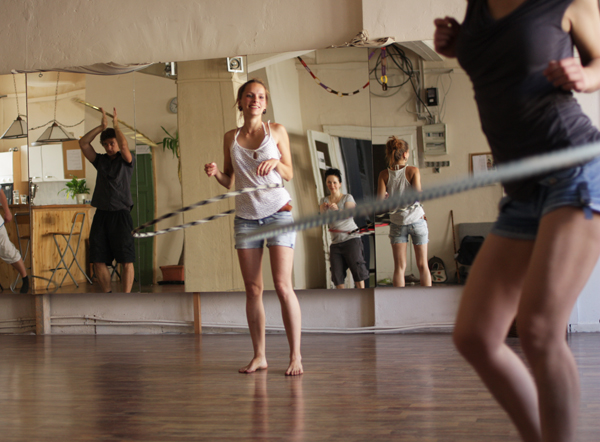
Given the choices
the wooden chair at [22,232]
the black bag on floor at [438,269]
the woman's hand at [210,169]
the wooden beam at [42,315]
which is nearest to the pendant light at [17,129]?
the wooden chair at [22,232]

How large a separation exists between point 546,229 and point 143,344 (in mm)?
3687

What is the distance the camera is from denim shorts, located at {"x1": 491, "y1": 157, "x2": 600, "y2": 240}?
3.79ft

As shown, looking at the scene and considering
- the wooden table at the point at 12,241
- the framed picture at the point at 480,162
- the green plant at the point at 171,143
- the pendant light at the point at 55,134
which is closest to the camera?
the framed picture at the point at 480,162

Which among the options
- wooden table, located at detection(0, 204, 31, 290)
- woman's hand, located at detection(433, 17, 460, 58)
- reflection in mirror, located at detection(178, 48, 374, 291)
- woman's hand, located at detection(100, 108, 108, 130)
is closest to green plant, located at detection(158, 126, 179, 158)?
reflection in mirror, located at detection(178, 48, 374, 291)

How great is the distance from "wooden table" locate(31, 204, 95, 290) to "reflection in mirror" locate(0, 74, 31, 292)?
0.09m

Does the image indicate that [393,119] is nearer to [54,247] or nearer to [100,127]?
[100,127]

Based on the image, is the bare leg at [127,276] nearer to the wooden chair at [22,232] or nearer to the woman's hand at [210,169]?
the wooden chair at [22,232]

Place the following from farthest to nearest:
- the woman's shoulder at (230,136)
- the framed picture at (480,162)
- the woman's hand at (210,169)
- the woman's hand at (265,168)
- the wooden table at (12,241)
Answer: the wooden table at (12,241) < the framed picture at (480,162) < the woman's shoulder at (230,136) < the woman's hand at (210,169) < the woman's hand at (265,168)

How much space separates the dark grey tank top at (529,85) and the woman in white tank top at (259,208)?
180cm

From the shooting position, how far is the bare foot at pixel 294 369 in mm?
3053

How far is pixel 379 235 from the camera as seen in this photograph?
4438 mm

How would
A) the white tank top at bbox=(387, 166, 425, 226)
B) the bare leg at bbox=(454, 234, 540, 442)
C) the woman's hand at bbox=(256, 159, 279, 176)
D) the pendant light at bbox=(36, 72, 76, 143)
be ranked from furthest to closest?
the pendant light at bbox=(36, 72, 76, 143) → the white tank top at bbox=(387, 166, 425, 226) → the woman's hand at bbox=(256, 159, 279, 176) → the bare leg at bbox=(454, 234, 540, 442)

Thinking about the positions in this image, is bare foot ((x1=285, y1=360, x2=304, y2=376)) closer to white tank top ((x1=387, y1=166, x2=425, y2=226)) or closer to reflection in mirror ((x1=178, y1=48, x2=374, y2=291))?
reflection in mirror ((x1=178, y1=48, x2=374, y2=291))

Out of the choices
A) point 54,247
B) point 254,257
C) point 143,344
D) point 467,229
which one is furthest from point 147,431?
point 54,247
